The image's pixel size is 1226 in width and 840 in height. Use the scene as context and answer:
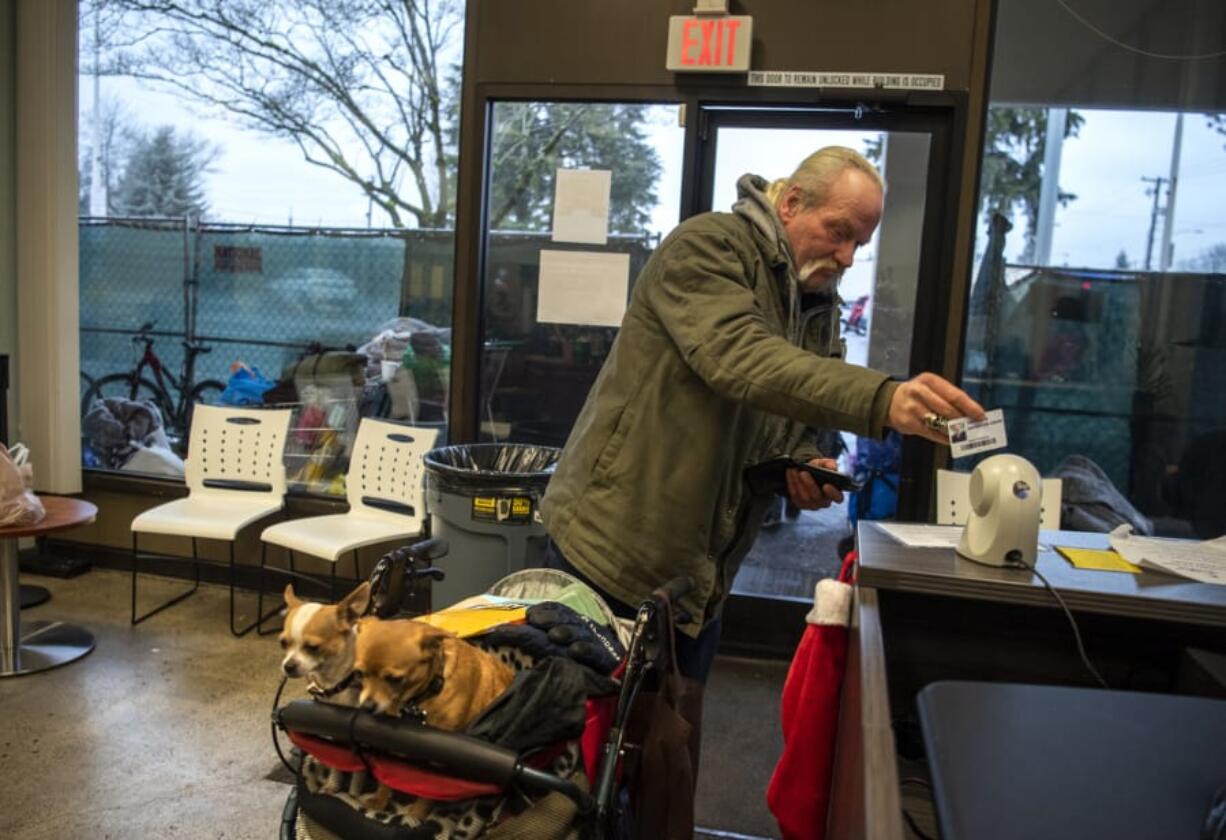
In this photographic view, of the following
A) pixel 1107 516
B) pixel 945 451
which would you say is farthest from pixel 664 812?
pixel 1107 516

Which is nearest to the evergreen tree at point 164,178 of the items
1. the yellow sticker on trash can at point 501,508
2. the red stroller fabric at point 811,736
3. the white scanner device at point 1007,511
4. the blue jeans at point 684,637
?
the yellow sticker on trash can at point 501,508

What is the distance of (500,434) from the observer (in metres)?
3.89

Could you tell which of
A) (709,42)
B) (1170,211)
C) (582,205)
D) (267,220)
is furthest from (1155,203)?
(267,220)

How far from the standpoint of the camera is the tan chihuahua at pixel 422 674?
112 centimetres

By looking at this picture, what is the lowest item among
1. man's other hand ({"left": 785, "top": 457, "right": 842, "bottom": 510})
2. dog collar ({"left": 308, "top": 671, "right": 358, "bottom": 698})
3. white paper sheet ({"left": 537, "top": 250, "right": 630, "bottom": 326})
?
dog collar ({"left": 308, "top": 671, "right": 358, "bottom": 698})

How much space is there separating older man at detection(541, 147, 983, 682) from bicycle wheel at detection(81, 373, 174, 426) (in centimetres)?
336

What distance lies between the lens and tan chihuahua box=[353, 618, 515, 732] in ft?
3.68

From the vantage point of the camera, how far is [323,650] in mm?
1198

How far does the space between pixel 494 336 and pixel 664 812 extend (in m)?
2.63

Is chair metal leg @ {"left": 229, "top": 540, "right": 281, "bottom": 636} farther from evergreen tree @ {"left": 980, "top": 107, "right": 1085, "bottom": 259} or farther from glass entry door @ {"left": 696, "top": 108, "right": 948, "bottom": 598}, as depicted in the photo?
evergreen tree @ {"left": 980, "top": 107, "right": 1085, "bottom": 259}

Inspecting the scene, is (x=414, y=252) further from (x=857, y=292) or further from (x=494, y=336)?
(x=857, y=292)

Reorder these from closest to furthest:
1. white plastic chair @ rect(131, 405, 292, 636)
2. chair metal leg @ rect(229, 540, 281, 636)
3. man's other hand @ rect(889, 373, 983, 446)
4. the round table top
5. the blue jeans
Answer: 1. man's other hand @ rect(889, 373, 983, 446)
2. the blue jeans
3. the round table top
4. chair metal leg @ rect(229, 540, 281, 636)
5. white plastic chair @ rect(131, 405, 292, 636)

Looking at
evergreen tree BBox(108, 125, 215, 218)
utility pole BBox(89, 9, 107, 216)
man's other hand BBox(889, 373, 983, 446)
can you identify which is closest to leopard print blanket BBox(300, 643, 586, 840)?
man's other hand BBox(889, 373, 983, 446)

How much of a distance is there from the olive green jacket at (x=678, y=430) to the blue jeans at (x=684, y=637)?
0.11 ft
